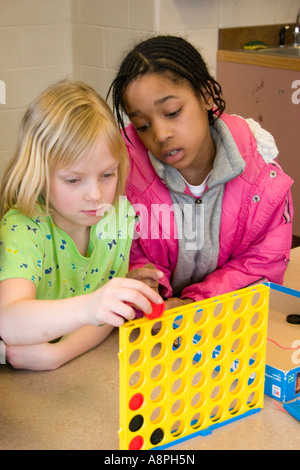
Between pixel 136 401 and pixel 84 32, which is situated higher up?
pixel 84 32

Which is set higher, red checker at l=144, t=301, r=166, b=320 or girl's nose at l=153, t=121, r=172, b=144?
girl's nose at l=153, t=121, r=172, b=144

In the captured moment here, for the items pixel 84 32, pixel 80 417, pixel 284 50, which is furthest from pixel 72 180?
pixel 284 50

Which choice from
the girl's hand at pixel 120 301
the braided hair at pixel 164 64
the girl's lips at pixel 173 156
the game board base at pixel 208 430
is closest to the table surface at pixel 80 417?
the game board base at pixel 208 430

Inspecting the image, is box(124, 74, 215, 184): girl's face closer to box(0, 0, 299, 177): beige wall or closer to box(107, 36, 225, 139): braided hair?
box(107, 36, 225, 139): braided hair

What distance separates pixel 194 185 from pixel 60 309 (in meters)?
0.66

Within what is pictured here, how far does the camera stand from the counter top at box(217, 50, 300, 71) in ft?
8.07

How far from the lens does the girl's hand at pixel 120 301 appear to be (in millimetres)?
788

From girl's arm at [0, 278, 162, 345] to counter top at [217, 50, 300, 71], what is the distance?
1.78 meters

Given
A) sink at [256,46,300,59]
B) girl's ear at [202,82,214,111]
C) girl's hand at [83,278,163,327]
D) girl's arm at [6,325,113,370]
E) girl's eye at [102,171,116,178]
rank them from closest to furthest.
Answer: girl's hand at [83,278,163,327], girl's arm at [6,325,113,370], girl's eye at [102,171,116,178], girl's ear at [202,82,214,111], sink at [256,46,300,59]

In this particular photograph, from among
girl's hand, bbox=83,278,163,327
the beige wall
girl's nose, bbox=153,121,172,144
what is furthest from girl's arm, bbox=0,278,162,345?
the beige wall

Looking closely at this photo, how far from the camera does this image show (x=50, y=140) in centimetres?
109

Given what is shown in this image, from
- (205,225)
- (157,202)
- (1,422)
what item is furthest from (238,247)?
(1,422)

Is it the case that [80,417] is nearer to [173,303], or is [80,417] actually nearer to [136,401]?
[136,401]

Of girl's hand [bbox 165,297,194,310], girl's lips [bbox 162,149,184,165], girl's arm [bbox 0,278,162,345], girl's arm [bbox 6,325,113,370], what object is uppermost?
girl's lips [bbox 162,149,184,165]
